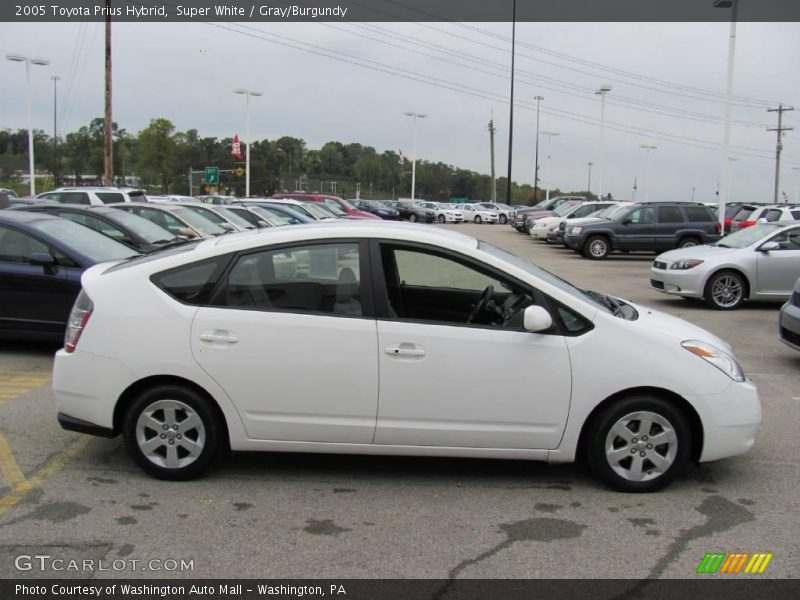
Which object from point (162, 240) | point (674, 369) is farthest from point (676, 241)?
point (674, 369)

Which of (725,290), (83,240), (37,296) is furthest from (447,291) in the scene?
(725,290)

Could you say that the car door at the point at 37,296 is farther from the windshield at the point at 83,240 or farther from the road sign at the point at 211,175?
the road sign at the point at 211,175

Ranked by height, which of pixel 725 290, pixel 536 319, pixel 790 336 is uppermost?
pixel 536 319

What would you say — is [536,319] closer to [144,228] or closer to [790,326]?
[790,326]

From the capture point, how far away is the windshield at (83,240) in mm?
8055

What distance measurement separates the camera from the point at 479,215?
57.8 metres

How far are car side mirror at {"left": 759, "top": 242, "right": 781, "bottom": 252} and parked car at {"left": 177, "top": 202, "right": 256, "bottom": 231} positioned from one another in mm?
10118

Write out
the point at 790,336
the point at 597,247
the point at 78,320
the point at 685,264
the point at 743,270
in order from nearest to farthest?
the point at 78,320, the point at 790,336, the point at 743,270, the point at 685,264, the point at 597,247

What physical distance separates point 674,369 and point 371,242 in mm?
1995

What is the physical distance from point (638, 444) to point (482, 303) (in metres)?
1.37

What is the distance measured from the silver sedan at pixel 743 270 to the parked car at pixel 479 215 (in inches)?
1749

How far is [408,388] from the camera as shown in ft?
14.3

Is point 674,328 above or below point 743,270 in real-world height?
below

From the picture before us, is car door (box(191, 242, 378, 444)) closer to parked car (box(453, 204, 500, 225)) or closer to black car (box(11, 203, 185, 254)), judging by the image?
black car (box(11, 203, 185, 254))
